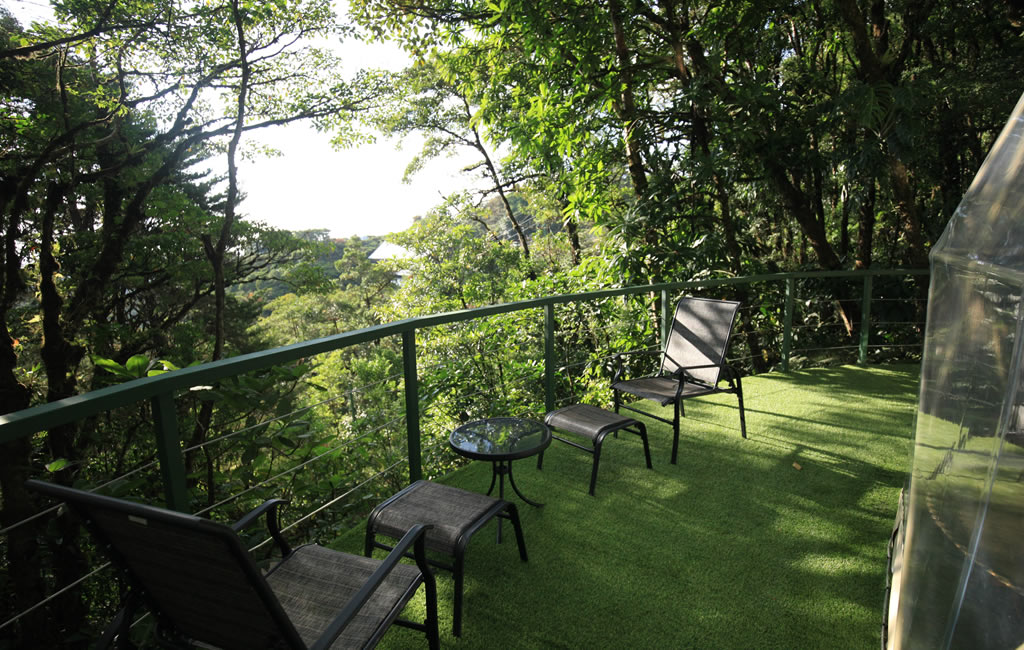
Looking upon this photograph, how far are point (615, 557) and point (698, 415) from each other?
231 centimetres

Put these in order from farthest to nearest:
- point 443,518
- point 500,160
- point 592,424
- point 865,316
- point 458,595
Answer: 1. point 500,160
2. point 865,316
3. point 592,424
4. point 443,518
5. point 458,595

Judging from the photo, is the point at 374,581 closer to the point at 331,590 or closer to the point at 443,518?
Answer: the point at 331,590

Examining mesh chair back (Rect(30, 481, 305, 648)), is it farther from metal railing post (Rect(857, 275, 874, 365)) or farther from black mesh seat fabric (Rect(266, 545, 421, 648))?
metal railing post (Rect(857, 275, 874, 365))

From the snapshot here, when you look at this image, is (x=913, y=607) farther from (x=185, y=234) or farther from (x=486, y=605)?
(x=185, y=234)

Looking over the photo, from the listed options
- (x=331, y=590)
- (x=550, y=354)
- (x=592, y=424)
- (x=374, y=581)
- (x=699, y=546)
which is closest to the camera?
(x=374, y=581)

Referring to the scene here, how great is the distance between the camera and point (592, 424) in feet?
10.5

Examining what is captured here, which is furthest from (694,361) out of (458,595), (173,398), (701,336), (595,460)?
(173,398)

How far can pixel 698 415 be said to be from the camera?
4.55 m

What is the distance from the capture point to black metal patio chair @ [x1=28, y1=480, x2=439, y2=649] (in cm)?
114

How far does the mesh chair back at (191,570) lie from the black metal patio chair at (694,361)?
286cm

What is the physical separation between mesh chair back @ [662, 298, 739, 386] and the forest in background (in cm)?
122

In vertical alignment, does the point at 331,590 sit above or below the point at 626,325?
below

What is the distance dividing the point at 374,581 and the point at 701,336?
11.0ft

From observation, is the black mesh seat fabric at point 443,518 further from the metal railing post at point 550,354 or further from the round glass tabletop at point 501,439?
the metal railing post at point 550,354
